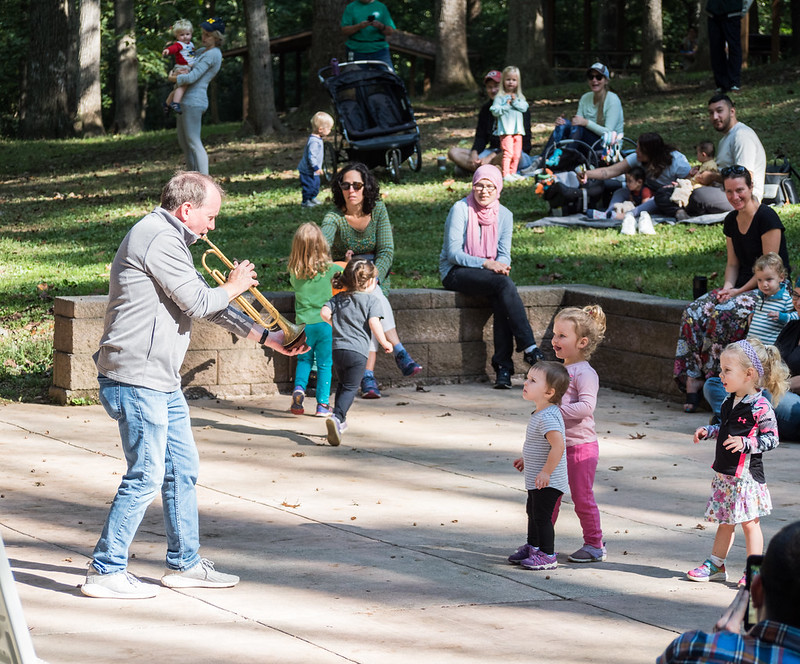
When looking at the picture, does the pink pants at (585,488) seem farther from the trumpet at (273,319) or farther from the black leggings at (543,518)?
the trumpet at (273,319)

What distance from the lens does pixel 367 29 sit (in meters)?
20.2

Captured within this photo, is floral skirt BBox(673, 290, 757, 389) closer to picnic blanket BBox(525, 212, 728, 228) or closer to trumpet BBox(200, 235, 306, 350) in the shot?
trumpet BBox(200, 235, 306, 350)

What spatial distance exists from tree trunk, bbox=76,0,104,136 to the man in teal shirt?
41.4 ft


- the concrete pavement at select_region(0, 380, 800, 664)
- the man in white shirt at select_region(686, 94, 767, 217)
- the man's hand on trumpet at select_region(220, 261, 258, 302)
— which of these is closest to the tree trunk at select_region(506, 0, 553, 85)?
the man in white shirt at select_region(686, 94, 767, 217)

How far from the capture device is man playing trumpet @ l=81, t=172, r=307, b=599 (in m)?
5.63

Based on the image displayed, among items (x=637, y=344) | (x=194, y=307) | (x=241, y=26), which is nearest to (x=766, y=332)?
(x=637, y=344)

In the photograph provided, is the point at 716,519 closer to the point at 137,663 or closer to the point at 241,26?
the point at 137,663

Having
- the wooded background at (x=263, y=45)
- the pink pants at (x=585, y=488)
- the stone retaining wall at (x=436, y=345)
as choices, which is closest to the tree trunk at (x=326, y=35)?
the wooded background at (x=263, y=45)

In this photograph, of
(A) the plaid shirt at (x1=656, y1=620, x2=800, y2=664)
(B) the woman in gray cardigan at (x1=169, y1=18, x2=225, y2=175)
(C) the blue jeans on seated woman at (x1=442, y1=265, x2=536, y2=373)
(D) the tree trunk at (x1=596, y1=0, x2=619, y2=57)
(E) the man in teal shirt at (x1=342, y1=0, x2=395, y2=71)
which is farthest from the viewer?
(D) the tree trunk at (x1=596, y1=0, x2=619, y2=57)

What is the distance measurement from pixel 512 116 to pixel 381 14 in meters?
3.74

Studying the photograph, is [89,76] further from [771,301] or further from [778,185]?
[771,301]

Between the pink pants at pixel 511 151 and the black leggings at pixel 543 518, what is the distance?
1149cm

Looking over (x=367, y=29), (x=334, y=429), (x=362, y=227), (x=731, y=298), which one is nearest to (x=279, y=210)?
(x=367, y=29)

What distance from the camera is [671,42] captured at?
175 ft
